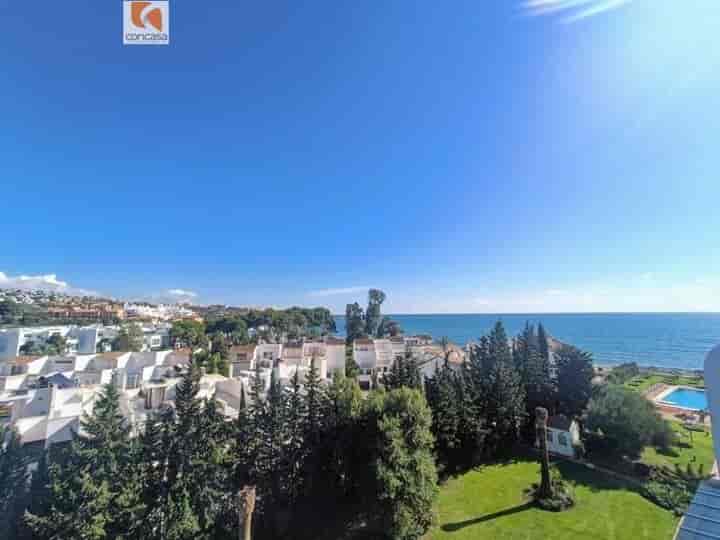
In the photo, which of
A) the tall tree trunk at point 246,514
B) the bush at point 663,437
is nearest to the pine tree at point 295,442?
the tall tree trunk at point 246,514

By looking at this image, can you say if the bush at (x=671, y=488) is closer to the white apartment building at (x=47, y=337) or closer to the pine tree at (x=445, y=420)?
the pine tree at (x=445, y=420)

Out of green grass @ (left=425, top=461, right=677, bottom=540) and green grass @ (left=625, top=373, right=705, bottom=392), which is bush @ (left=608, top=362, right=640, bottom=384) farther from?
green grass @ (left=425, top=461, right=677, bottom=540)

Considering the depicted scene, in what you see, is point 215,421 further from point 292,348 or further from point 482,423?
point 292,348

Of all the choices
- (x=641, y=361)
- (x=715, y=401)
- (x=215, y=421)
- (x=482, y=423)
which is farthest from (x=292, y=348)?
(x=641, y=361)

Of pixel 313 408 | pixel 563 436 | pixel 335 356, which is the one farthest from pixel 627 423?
pixel 335 356

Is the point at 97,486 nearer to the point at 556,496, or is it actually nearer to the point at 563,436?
the point at 556,496
